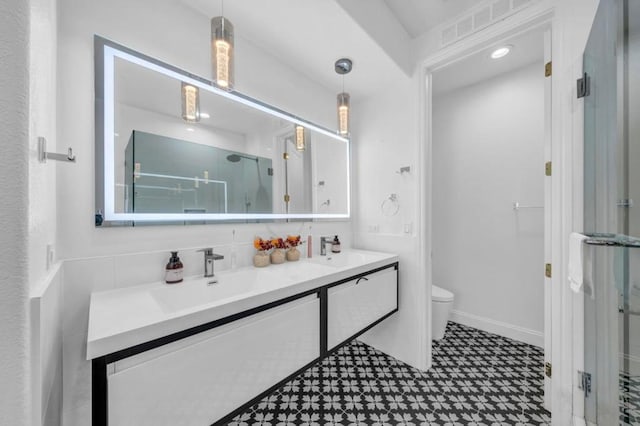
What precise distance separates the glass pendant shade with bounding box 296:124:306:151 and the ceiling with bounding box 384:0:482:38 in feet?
3.40

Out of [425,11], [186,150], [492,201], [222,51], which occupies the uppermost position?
[425,11]

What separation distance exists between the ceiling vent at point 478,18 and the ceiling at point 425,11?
0.05 meters

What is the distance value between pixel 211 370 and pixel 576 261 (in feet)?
5.69

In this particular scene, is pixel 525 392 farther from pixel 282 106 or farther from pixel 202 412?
pixel 282 106

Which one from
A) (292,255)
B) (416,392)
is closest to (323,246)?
(292,255)

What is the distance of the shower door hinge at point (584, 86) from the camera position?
1231 mm

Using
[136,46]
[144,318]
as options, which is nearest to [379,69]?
[136,46]

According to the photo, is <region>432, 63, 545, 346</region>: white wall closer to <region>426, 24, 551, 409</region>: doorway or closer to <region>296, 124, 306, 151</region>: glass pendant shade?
<region>426, 24, 551, 409</region>: doorway

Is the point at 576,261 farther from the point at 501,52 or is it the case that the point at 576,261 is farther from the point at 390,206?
the point at 501,52

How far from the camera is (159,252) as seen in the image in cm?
122

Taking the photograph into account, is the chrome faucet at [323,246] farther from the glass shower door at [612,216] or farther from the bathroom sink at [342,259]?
the glass shower door at [612,216]

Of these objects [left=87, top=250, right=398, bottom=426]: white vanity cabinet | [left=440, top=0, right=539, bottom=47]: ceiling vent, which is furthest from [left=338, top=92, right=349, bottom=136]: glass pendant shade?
[left=87, top=250, right=398, bottom=426]: white vanity cabinet

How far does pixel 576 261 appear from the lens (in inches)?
48.2

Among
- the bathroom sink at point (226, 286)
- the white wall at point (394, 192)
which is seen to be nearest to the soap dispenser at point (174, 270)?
the bathroom sink at point (226, 286)
